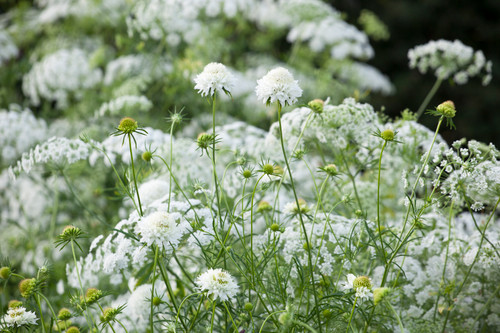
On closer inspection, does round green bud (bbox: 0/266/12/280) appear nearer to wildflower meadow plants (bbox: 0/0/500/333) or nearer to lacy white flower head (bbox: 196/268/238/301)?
wildflower meadow plants (bbox: 0/0/500/333)

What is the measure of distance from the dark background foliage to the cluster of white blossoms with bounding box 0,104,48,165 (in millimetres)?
6710

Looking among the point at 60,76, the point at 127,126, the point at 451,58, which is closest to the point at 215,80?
the point at 127,126

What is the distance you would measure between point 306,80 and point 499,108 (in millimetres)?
5594

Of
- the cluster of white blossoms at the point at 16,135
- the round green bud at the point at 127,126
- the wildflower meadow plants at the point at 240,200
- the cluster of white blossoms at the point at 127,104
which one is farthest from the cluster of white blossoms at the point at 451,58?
the cluster of white blossoms at the point at 16,135

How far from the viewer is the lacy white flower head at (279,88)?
5.13 feet

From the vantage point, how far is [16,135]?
10.4 ft

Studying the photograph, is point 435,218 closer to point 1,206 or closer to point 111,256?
point 111,256

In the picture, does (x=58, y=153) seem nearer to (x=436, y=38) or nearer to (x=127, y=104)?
(x=127, y=104)

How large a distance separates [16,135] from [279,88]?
2395 millimetres

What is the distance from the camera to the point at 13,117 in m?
3.24

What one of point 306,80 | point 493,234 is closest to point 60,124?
point 306,80

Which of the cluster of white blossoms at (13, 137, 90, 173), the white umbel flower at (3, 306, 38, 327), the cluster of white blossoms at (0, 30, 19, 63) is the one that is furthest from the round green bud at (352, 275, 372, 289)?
the cluster of white blossoms at (0, 30, 19, 63)

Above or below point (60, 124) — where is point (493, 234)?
below

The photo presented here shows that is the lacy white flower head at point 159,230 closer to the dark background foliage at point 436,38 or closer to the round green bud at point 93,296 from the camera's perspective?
the round green bud at point 93,296
